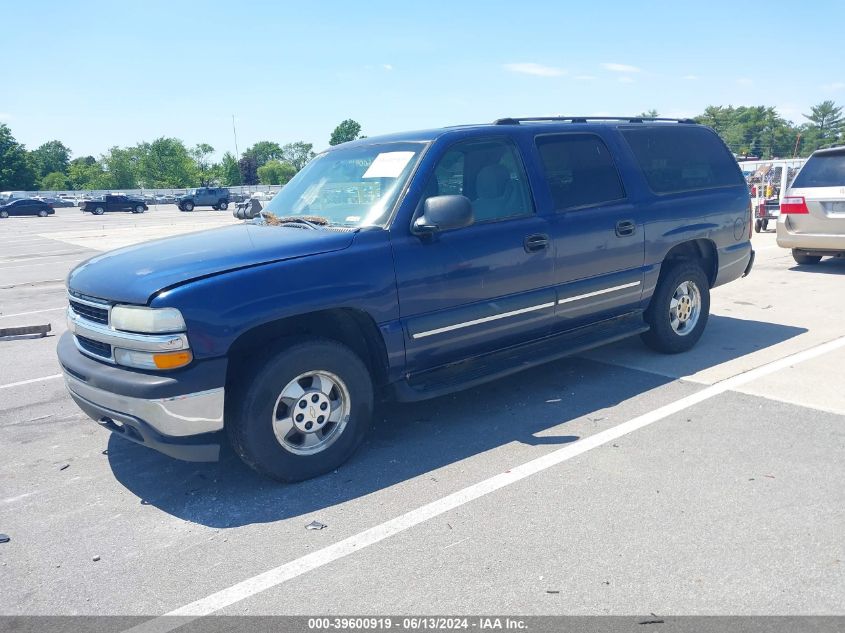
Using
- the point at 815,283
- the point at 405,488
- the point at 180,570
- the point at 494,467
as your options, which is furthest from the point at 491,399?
the point at 815,283

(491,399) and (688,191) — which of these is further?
(688,191)

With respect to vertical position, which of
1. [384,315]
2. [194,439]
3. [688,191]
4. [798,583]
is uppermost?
[688,191]

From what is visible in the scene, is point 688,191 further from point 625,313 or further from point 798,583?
point 798,583

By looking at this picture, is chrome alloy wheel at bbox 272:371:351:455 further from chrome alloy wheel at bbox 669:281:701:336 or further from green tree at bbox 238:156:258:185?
green tree at bbox 238:156:258:185

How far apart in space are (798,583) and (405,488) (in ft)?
6.42

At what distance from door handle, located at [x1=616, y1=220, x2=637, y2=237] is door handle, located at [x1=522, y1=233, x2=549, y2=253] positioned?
0.85m

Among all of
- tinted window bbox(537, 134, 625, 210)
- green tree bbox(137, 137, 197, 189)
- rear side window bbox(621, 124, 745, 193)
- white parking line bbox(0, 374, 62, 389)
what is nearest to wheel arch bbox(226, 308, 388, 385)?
tinted window bbox(537, 134, 625, 210)

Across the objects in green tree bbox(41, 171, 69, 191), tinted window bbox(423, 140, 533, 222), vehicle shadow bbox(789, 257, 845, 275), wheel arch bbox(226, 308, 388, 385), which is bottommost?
vehicle shadow bbox(789, 257, 845, 275)

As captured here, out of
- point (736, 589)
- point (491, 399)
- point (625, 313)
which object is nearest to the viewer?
point (736, 589)

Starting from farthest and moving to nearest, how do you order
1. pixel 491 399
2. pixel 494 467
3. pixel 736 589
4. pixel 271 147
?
pixel 271 147, pixel 491 399, pixel 494 467, pixel 736 589

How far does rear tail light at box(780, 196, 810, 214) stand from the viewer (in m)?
10.2

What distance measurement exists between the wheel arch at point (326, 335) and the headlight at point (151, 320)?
0.32 m

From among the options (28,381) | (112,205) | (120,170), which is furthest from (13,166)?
(28,381)

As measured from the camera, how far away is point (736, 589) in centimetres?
278
